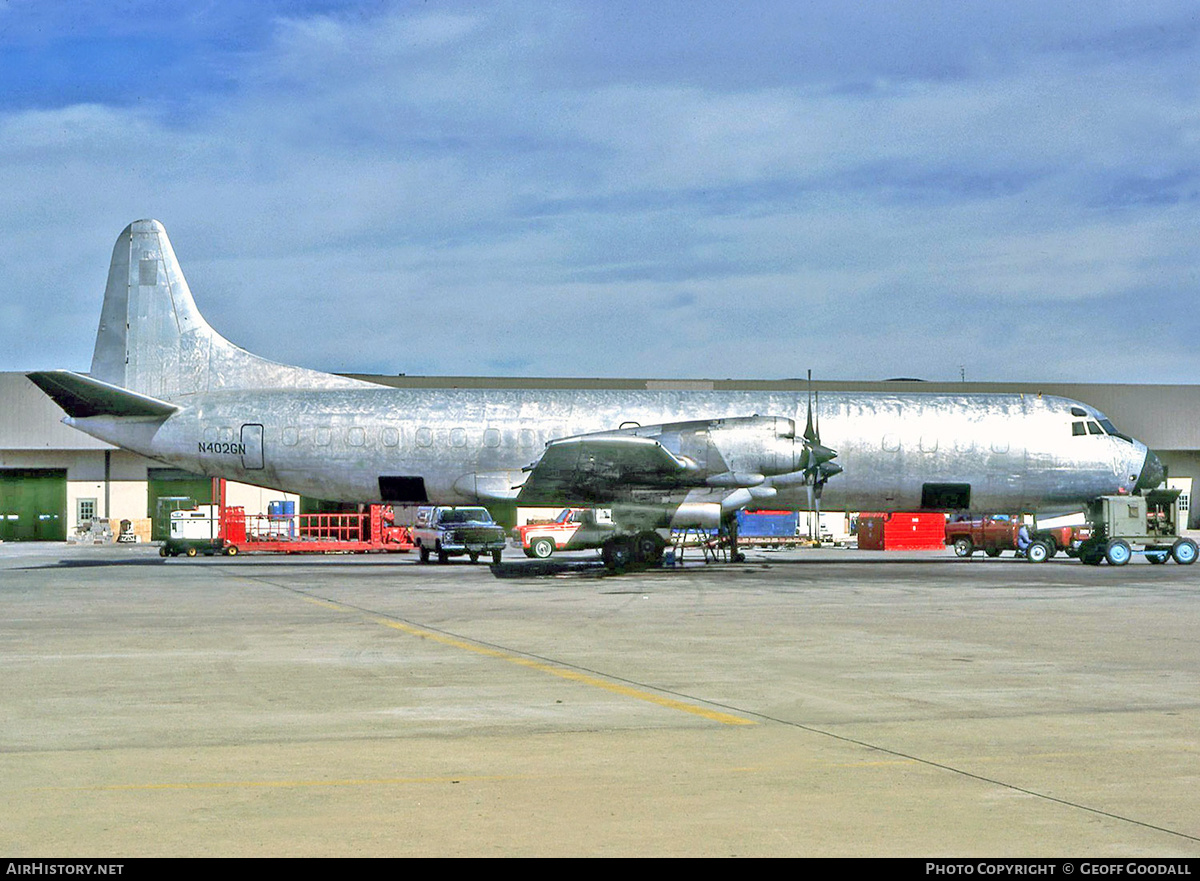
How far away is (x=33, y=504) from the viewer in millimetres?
66375

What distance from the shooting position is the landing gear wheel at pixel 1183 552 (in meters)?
35.3

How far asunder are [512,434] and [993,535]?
21.6m

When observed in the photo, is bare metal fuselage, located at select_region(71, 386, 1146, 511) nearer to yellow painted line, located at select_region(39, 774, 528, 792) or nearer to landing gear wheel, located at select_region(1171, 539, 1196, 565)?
landing gear wheel, located at select_region(1171, 539, 1196, 565)

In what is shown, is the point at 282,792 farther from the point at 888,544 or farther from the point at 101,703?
the point at 888,544

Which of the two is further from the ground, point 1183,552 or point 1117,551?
point 1117,551

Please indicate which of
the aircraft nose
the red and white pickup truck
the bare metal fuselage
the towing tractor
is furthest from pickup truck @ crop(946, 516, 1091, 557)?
the red and white pickup truck

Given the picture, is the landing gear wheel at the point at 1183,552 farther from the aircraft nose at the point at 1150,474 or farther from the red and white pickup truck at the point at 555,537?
the red and white pickup truck at the point at 555,537

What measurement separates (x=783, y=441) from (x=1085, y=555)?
11095 millimetres

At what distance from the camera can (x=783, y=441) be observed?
30.2m

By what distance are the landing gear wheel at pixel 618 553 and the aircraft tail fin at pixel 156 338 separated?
35.6ft

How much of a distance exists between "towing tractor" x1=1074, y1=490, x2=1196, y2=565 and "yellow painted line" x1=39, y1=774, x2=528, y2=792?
100 ft

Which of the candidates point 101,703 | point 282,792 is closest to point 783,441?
point 101,703

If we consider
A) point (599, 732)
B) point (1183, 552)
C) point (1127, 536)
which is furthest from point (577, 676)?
point (1183, 552)

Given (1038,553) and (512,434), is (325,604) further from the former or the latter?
(1038,553)
